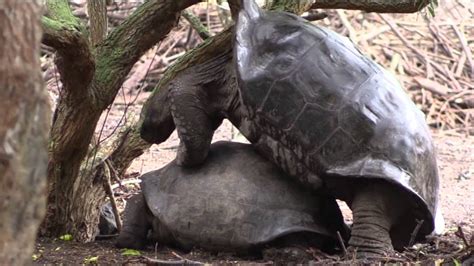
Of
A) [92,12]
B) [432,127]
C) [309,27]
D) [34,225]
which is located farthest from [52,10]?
[432,127]

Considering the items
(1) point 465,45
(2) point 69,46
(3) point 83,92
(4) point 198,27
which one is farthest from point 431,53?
(2) point 69,46

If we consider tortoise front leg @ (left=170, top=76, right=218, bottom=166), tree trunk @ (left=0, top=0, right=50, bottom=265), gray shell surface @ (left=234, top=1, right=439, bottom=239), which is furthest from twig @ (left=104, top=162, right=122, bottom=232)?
tree trunk @ (left=0, top=0, right=50, bottom=265)

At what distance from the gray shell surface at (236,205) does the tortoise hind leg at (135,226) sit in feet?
0.46

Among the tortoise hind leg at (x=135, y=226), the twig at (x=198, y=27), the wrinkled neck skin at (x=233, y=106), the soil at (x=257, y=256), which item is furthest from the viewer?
the twig at (x=198, y=27)

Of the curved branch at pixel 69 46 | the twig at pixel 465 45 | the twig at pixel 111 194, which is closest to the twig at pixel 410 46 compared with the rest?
the twig at pixel 465 45

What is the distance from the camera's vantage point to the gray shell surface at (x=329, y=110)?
14.8 feet

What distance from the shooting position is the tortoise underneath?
15.6ft

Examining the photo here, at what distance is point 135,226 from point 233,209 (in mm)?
741

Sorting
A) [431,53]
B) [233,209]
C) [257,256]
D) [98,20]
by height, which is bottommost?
[257,256]

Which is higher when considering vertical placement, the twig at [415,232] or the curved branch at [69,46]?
the curved branch at [69,46]

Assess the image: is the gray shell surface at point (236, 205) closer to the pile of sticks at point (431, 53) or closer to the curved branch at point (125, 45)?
the curved branch at point (125, 45)

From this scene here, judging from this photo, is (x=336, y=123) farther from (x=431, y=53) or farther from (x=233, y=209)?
(x=431, y=53)

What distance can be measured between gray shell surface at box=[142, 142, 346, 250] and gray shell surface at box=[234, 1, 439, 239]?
19cm

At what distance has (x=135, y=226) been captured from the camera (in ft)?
17.6
